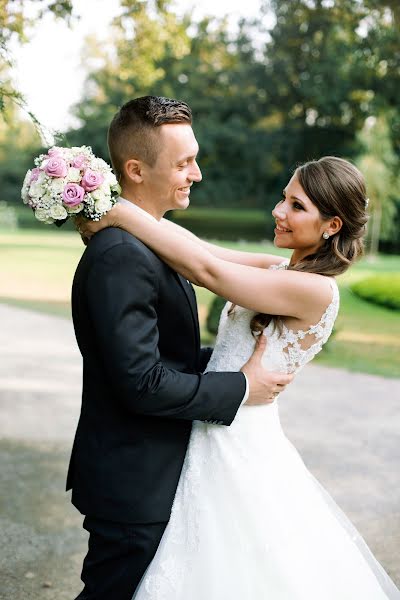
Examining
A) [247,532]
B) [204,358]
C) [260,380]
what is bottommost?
[247,532]

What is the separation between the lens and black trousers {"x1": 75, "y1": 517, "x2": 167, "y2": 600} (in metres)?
2.54

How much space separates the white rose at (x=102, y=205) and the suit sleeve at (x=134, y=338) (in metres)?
0.14

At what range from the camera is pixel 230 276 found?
2.49 m

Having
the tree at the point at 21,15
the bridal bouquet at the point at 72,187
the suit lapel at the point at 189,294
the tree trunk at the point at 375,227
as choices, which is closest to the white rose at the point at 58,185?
the bridal bouquet at the point at 72,187

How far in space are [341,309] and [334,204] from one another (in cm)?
1455

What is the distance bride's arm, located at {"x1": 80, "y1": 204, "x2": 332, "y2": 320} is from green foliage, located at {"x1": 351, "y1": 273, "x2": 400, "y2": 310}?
15.4 m

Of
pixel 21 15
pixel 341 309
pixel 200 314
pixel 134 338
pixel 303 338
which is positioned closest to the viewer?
pixel 134 338

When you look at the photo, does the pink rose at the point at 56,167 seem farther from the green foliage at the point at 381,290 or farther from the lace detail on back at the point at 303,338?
the green foliage at the point at 381,290

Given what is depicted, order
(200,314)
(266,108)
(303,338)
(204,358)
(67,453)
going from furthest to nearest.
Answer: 1. (266,108)
2. (200,314)
3. (67,453)
4. (204,358)
5. (303,338)

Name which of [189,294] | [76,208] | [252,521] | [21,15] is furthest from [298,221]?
[21,15]

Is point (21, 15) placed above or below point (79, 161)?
above

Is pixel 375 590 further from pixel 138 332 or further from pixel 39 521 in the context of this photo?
pixel 39 521

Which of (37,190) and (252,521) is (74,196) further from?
(252,521)

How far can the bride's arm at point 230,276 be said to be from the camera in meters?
2.41
